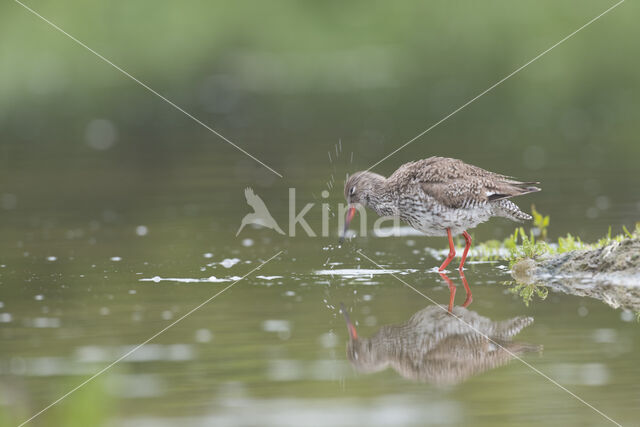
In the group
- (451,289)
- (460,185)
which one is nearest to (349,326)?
(451,289)

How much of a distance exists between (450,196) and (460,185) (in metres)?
0.18

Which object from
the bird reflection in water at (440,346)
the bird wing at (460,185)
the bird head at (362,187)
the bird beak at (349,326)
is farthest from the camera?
the bird head at (362,187)

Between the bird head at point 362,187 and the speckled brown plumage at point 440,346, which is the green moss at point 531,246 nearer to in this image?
the bird head at point 362,187

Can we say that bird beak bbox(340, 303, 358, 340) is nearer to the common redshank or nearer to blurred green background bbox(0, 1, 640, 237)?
the common redshank

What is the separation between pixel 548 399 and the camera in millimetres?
6699

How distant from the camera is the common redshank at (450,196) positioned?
11.4m

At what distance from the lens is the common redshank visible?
11375 mm

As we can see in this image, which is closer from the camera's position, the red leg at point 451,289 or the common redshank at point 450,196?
the red leg at point 451,289

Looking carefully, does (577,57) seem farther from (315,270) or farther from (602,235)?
(315,270)

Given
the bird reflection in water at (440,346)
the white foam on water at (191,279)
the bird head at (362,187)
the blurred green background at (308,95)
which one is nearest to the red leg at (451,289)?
the bird reflection in water at (440,346)

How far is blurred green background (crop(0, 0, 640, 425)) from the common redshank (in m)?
0.51

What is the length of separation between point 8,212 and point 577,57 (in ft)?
71.5

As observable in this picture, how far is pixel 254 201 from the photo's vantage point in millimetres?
16328

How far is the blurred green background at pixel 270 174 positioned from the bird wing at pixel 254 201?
0.68 ft
